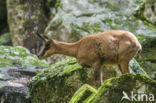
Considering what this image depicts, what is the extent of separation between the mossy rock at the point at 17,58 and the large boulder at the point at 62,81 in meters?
3.36

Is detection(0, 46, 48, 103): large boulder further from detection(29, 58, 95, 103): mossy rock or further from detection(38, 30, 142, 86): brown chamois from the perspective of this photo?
detection(38, 30, 142, 86): brown chamois

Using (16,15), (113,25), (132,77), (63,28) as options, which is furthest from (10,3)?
(132,77)

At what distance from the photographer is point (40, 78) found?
27.3ft

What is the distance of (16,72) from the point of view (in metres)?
10.5

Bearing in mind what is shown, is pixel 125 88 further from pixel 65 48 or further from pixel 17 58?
pixel 17 58

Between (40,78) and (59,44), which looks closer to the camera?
(59,44)

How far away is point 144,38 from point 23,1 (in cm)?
973

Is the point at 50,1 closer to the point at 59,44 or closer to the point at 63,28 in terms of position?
the point at 63,28

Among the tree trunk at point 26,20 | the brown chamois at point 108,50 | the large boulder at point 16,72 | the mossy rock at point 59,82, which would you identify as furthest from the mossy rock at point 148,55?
the tree trunk at point 26,20

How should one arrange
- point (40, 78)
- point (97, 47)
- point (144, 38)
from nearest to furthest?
point (97, 47) < point (40, 78) < point (144, 38)

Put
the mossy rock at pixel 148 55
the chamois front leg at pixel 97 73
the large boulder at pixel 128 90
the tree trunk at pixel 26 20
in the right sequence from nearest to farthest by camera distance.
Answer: the large boulder at pixel 128 90 < the chamois front leg at pixel 97 73 < the mossy rock at pixel 148 55 < the tree trunk at pixel 26 20

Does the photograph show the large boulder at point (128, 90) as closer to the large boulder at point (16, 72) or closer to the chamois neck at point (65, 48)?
the chamois neck at point (65, 48)

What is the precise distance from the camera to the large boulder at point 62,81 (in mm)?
7520

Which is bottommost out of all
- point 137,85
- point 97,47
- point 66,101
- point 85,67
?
point 66,101
